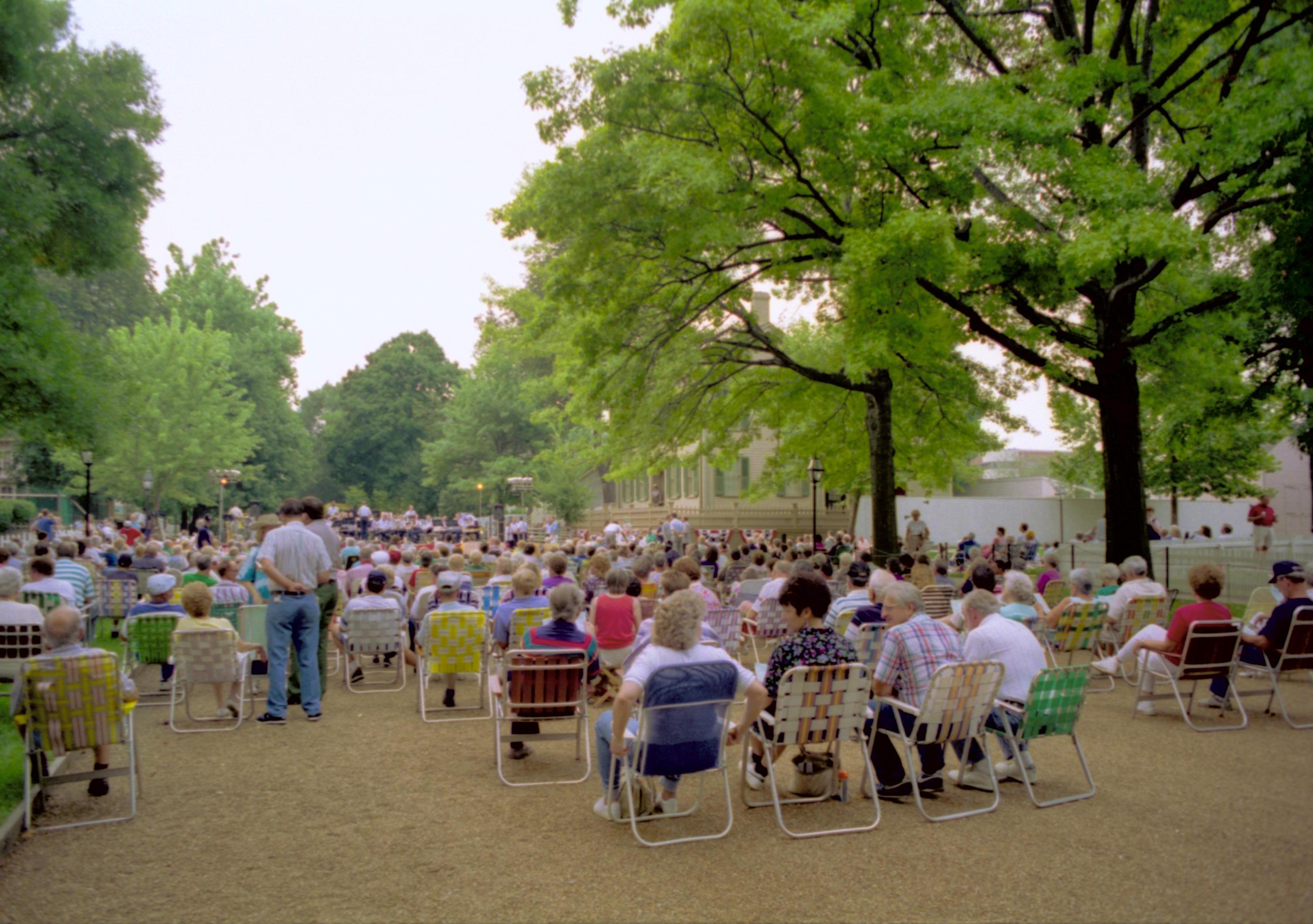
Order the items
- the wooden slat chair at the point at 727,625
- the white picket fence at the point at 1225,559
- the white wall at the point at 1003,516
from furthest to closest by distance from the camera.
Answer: the white wall at the point at 1003,516
the white picket fence at the point at 1225,559
the wooden slat chair at the point at 727,625

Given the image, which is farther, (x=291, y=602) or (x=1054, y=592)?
(x=1054, y=592)

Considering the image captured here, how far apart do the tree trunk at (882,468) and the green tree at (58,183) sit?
14.1 m

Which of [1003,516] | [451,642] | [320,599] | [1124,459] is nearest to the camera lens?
[451,642]

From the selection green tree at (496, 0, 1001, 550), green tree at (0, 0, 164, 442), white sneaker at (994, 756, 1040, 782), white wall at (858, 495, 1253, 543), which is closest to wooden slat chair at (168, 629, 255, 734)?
white sneaker at (994, 756, 1040, 782)

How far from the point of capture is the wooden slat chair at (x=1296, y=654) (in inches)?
307

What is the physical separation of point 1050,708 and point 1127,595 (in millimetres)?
4672

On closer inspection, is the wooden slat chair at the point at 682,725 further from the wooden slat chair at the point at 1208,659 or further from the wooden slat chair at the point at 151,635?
the wooden slat chair at the point at 151,635

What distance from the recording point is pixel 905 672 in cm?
553

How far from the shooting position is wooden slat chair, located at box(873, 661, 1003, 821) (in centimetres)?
516

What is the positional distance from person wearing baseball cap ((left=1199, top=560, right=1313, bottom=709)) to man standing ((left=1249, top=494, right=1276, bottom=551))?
11.9 meters

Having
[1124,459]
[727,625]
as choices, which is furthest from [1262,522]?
[727,625]

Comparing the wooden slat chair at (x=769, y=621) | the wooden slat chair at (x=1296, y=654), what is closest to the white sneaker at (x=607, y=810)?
the wooden slat chair at (x=769, y=621)

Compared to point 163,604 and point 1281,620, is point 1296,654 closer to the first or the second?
point 1281,620

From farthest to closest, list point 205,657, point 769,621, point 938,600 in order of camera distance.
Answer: point 938,600 → point 769,621 → point 205,657
